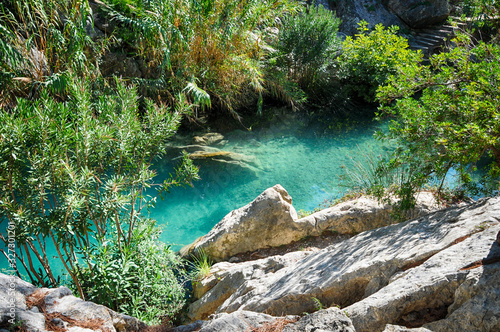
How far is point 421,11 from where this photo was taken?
1561 centimetres

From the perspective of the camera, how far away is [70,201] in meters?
2.79

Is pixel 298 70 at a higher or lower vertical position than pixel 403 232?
higher

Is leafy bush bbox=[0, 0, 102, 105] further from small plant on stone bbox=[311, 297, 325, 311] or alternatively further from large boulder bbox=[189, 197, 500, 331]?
small plant on stone bbox=[311, 297, 325, 311]

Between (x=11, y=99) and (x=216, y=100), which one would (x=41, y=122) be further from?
(x=216, y=100)

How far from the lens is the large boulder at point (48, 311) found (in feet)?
7.06

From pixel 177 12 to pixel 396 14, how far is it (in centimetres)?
1286

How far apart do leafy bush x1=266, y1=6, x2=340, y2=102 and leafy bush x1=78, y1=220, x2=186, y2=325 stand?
798cm

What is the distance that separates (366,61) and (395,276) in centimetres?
967

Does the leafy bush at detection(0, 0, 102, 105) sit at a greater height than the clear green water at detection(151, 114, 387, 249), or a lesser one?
greater

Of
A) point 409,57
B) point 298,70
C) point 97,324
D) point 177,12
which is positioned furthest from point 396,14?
point 97,324

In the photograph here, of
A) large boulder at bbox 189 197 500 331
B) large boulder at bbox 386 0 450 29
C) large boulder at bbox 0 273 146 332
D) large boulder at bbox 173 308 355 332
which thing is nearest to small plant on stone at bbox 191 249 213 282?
large boulder at bbox 189 197 500 331

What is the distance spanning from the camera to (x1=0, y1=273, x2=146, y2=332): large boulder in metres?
2.15

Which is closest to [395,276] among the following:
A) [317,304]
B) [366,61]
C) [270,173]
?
[317,304]

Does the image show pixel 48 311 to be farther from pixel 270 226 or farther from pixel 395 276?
pixel 270 226
